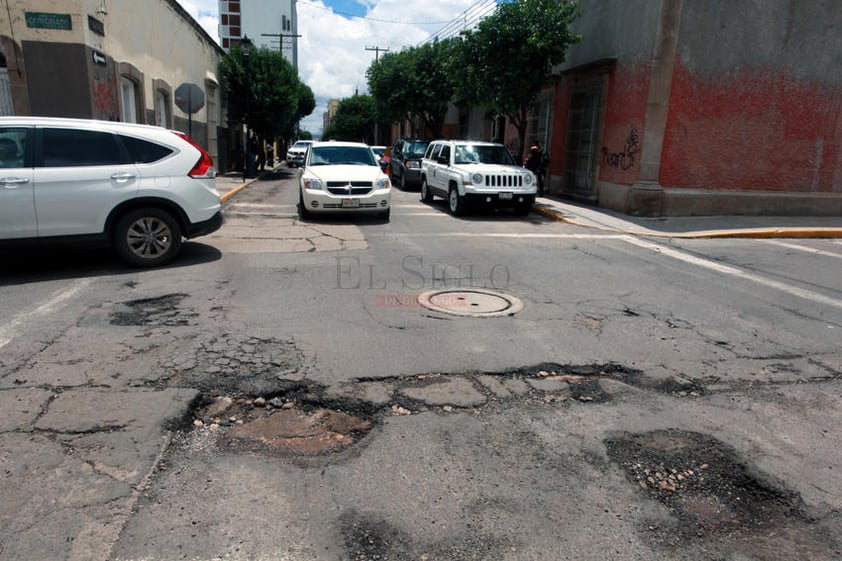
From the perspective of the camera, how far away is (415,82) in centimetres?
3114

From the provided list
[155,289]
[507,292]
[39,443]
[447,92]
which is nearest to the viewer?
[39,443]

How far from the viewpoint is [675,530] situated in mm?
2852

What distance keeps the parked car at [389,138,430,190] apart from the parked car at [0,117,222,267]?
13.7 meters

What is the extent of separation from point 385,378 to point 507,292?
310 cm

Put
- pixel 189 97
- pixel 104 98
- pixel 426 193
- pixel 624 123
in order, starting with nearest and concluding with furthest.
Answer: pixel 104 98, pixel 624 123, pixel 189 97, pixel 426 193

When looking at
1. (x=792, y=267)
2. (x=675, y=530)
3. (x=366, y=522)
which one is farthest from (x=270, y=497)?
(x=792, y=267)

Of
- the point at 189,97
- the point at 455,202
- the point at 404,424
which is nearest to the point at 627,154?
the point at 455,202

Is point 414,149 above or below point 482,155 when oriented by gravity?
above

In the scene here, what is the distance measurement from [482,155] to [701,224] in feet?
18.4

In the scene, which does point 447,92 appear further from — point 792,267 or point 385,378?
point 385,378

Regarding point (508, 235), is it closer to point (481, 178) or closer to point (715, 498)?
point (481, 178)

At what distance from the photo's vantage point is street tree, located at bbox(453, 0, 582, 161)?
15633mm

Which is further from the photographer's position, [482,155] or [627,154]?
[627,154]

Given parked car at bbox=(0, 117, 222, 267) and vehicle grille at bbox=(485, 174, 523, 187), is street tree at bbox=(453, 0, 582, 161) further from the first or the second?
parked car at bbox=(0, 117, 222, 267)
